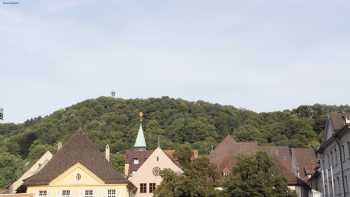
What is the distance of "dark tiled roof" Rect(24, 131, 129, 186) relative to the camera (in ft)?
193

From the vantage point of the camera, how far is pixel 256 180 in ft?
160

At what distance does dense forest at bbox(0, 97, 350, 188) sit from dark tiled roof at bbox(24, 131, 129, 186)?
3316 centimetres

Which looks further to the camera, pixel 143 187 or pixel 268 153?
pixel 268 153

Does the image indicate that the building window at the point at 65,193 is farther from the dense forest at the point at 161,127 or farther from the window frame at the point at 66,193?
the dense forest at the point at 161,127

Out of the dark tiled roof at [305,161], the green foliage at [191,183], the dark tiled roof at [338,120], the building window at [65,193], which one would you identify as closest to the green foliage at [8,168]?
the building window at [65,193]

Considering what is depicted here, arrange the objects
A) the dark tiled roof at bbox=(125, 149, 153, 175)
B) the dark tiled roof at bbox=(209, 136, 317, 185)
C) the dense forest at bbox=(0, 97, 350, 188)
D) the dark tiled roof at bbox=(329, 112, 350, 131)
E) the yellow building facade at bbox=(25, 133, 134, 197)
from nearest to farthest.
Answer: the dark tiled roof at bbox=(329, 112, 350, 131)
the yellow building facade at bbox=(25, 133, 134, 197)
the dark tiled roof at bbox=(209, 136, 317, 185)
the dark tiled roof at bbox=(125, 149, 153, 175)
the dense forest at bbox=(0, 97, 350, 188)

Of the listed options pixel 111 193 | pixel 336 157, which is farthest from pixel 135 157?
pixel 336 157

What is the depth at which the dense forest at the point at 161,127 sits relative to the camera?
110438 mm

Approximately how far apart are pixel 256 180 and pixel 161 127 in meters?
80.9

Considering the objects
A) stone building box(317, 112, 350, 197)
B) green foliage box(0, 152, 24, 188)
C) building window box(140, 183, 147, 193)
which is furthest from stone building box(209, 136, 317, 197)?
green foliage box(0, 152, 24, 188)

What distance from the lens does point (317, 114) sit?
433ft

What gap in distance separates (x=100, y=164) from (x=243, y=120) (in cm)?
7336

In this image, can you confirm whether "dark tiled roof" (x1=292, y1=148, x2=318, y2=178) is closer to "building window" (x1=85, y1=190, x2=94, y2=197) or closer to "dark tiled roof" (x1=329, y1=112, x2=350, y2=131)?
"dark tiled roof" (x1=329, y1=112, x2=350, y2=131)

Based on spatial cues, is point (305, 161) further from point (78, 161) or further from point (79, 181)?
point (79, 181)
